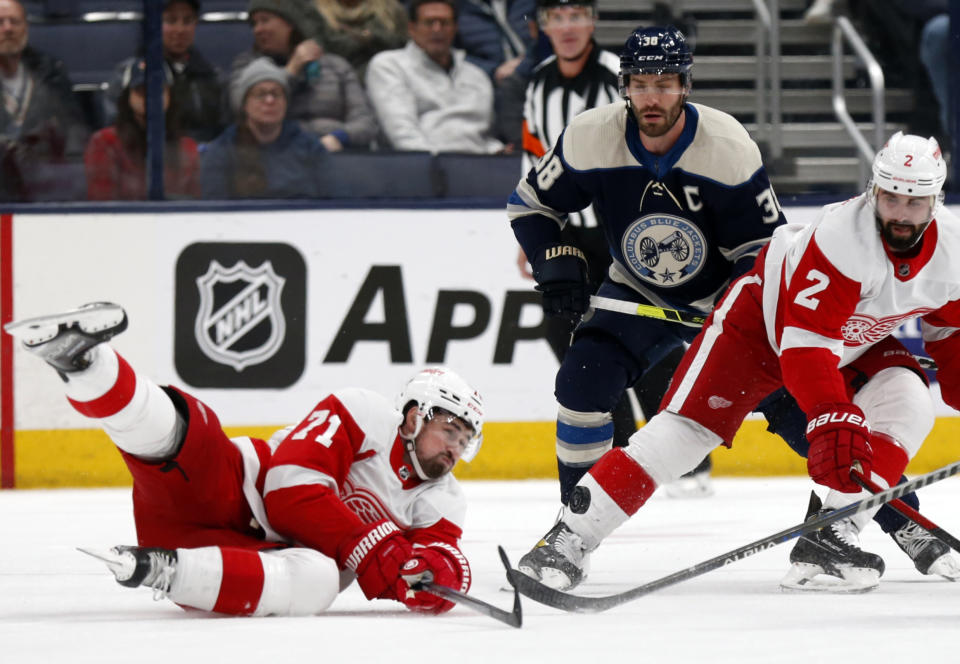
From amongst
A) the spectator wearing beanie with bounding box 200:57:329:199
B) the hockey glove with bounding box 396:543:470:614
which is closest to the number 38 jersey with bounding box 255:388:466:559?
the hockey glove with bounding box 396:543:470:614

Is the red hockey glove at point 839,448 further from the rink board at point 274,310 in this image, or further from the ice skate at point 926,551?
the rink board at point 274,310

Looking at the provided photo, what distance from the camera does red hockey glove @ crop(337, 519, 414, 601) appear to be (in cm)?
267

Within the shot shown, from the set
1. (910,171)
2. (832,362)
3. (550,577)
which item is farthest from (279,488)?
(910,171)

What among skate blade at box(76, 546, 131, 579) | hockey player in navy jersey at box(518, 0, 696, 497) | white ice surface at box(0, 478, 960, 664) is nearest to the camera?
white ice surface at box(0, 478, 960, 664)

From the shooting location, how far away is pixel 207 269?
5.23 metres

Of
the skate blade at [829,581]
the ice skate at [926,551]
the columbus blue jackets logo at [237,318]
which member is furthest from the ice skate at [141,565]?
the columbus blue jackets logo at [237,318]

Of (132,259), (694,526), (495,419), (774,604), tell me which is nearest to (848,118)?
(495,419)

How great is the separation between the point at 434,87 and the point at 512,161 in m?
0.37

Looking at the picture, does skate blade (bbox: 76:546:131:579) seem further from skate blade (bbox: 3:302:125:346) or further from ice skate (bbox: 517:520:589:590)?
ice skate (bbox: 517:520:589:590)

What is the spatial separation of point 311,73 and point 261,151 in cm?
31

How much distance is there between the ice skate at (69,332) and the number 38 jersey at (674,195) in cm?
121

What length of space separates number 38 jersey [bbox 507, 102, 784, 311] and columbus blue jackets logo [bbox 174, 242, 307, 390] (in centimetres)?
191

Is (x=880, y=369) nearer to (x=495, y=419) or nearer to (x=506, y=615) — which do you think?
(x=506, y=615)

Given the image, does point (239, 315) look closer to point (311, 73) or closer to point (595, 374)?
point (311, 73)
